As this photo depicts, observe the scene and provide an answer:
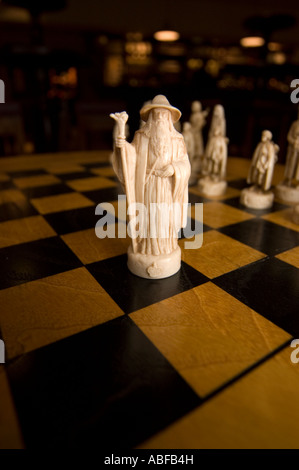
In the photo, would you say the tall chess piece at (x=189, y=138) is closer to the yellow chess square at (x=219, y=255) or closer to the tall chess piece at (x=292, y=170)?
the tall chess piece at (x=292, y=170)

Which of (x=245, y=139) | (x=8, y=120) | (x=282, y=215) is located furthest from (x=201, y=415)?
(x=8, y=120)

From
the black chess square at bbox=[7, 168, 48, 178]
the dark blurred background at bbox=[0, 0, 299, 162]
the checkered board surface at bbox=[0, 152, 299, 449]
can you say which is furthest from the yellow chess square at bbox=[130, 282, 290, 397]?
the dark blurred background at bbox=[0, 0, 299, 162]

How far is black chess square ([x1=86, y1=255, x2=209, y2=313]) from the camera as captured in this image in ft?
4.06

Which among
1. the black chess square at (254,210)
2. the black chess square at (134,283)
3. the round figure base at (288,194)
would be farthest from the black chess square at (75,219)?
the round figure base at (288,194)

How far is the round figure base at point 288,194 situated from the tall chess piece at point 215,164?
1.42 feet

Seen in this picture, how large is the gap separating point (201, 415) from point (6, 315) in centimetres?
75

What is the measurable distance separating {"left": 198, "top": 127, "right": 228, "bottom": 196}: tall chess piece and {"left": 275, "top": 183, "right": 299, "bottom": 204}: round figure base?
0.43 m

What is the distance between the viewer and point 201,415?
2.54ft

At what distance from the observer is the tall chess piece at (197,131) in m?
2.88

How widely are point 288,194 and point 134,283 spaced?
1626 mm

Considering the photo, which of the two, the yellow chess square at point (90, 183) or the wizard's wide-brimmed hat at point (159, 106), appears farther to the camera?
the yellow chess square at point (90, 183)

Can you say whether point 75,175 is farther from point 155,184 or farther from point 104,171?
point 155,184

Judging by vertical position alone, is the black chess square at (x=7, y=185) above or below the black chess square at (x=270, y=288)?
above

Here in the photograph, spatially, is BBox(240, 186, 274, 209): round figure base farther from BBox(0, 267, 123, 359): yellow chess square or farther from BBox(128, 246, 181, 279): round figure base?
BBox(0, 267, 123, 359): yellow chess square
